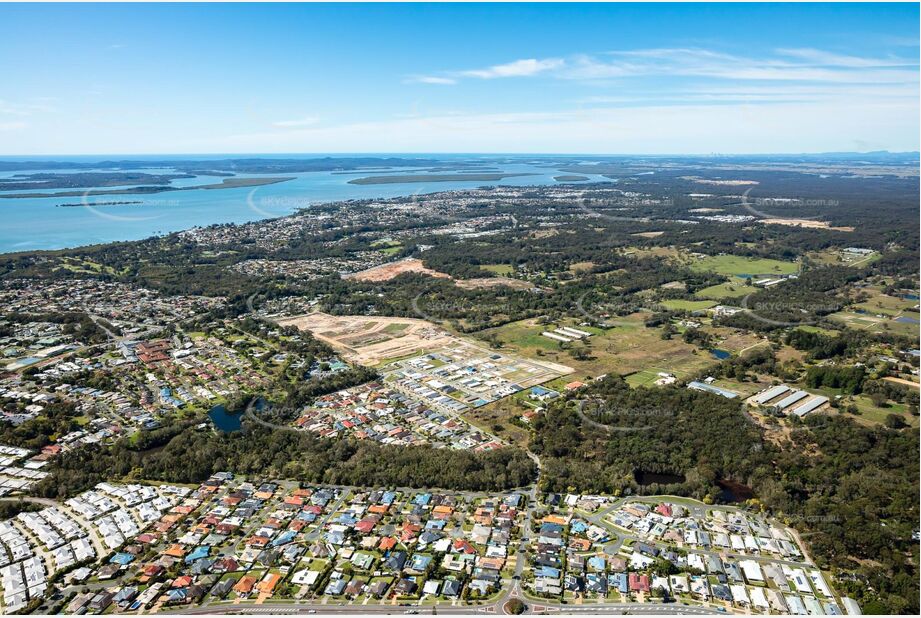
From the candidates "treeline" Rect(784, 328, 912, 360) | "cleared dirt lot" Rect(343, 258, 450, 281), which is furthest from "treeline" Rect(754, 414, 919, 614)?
"cleared dirt lot" Rect(343, 258, 450, 281)

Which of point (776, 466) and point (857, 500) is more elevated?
point (857, 500)

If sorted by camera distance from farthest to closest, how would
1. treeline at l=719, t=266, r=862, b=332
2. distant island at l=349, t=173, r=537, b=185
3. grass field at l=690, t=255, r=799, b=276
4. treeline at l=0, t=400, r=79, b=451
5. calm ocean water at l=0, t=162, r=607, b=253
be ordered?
distant island at l=349, t=173, r=537, b=185 < calm ocean water at l=0, t=162, r=607, b=253 < grass field at l=690, t=255, r=799, b=276 < treeline at l=719, t=266, r=862, b=332 < treeline at l=0, t=400, r=79, b=451

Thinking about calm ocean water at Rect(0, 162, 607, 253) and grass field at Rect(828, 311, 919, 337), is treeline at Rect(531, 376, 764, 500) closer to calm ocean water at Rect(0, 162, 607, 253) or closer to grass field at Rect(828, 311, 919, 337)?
grass field at Rect(828, 311, 919, 337)

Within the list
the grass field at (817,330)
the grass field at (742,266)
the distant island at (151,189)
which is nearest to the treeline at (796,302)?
the grass field at (817,330)

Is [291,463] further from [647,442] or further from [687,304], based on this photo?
[687,304]

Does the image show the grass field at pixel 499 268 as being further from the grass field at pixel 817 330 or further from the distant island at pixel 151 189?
the distant island at pixel 151 189

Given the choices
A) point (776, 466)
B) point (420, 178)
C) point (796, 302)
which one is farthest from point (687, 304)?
point (420, 178)

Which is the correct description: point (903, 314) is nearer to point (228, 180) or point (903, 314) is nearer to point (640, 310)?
point (640, 310)
